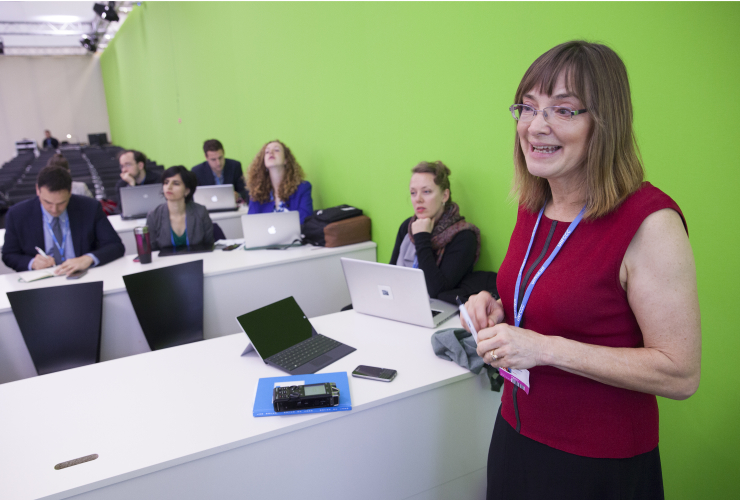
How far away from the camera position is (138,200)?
4.45 m

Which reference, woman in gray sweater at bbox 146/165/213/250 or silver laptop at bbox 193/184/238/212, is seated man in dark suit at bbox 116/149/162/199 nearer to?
silver laptop at bbox 193/184/238/212

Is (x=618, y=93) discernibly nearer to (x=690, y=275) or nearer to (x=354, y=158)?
(x=690, y=275)

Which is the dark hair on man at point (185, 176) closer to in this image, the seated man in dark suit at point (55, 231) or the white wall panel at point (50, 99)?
the seated man in dark suit at point (55, 231)

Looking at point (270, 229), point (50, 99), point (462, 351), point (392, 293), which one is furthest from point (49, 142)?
point (462, 351)

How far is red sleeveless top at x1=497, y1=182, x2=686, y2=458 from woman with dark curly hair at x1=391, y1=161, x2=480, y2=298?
1.17 m

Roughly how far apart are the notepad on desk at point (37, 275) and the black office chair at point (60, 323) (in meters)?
0.53

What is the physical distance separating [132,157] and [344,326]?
4351 mm

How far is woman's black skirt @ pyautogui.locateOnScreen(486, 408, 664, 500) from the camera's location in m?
1.01

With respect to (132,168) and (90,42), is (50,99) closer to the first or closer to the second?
(90,42)

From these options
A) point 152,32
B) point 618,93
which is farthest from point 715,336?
point 152,32

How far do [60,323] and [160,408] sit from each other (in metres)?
1.22

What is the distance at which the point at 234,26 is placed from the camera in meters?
5.31

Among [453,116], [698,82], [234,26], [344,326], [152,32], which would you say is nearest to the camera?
[698,82]

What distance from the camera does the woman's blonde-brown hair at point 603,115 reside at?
937mm
